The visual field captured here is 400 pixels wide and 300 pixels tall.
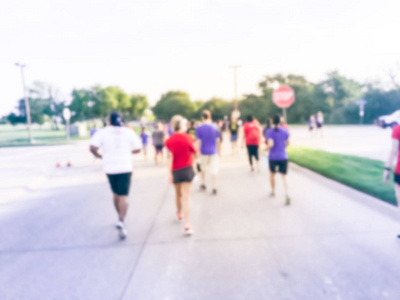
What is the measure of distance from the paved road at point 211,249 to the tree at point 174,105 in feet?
333

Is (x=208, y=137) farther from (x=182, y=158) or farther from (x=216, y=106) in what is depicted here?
(x=216, y=106)

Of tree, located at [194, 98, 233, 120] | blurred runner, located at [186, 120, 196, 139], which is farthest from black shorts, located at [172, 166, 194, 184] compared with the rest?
tree, located at [194, 98, 233, 120]

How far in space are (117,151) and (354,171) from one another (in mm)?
6705

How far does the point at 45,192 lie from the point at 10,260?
4.60 metres

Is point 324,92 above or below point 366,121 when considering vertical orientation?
above

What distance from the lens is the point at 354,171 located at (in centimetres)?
838

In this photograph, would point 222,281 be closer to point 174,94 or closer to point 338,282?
point 338,282

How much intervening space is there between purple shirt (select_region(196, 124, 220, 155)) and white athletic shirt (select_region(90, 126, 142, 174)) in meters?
2.45

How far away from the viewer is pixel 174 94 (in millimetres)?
113188

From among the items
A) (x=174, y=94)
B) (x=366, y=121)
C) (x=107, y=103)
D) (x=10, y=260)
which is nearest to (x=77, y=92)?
(x=107, y=103)

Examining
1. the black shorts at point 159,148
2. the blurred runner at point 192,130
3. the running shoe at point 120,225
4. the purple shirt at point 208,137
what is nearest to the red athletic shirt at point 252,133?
the blurred runner at point 192,130

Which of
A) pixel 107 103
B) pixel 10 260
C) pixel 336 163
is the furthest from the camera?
pixel 107 103

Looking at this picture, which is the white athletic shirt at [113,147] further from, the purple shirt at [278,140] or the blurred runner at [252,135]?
the blurred runner at [252,135]

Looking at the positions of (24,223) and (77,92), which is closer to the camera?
(24,223)
